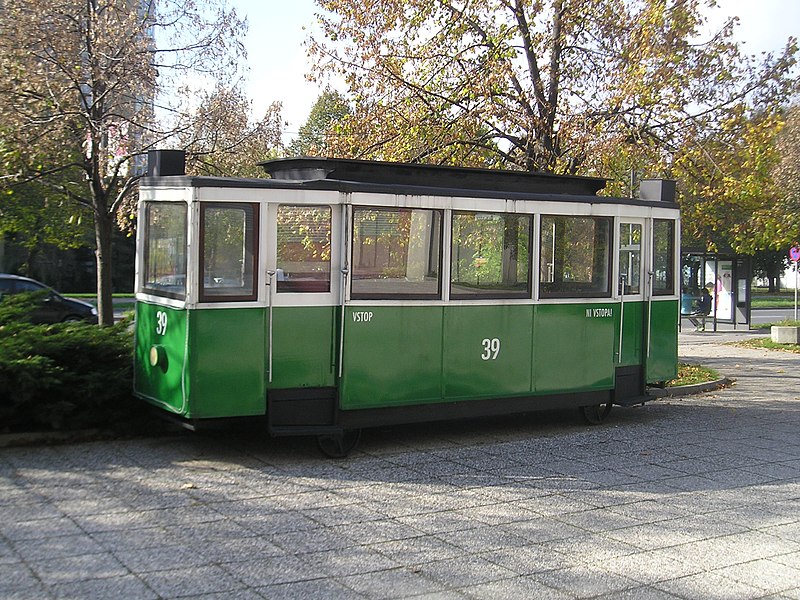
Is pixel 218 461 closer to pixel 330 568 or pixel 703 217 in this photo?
pixel 330 568

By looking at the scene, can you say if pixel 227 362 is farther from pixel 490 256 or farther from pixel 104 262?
pixel 104 262

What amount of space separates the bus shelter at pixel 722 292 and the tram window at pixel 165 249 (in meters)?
22.7

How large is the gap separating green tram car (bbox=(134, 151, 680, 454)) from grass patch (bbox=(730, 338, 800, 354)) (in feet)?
43.2

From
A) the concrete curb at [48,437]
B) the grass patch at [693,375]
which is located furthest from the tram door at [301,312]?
the grass patch at [693,375]

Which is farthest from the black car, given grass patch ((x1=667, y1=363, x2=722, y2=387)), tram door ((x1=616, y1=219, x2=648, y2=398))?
tram door ((x1=616, y1=219, x2=648, y2=398))

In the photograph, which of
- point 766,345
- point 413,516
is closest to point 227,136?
point 413,516

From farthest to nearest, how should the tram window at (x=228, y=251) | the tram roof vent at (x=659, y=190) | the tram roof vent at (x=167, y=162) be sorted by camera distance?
the tram roof vent at (x=659, y=190)
the tram roof vent at (x=167, y=162)
the tram window at (x=228, y=251)

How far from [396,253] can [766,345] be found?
17.2m

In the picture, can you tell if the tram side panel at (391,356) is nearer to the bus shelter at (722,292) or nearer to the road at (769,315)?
the bus shelter at (722,292)

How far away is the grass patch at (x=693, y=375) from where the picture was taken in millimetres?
14854

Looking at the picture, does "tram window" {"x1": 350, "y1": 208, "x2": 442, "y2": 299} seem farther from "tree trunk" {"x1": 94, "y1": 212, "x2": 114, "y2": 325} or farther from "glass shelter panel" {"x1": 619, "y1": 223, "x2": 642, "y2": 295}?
"tree trunk" {"x1": 94, "y1": 212, "x2": 114, "y2": 325}

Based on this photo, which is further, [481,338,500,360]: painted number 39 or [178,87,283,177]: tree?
[178,87,283,177]: tree

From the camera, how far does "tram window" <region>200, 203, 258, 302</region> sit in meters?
8.55

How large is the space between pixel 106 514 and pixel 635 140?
10756 millimetres
